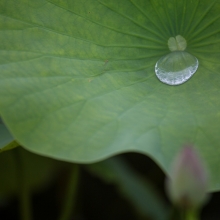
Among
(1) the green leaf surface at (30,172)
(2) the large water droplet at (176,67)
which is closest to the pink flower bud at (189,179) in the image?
(2) the large water droplet at (176,67)

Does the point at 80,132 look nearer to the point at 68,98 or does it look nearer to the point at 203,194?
the point at 68,98

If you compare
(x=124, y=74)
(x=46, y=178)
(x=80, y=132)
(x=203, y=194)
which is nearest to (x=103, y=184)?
(x=46, y=178)

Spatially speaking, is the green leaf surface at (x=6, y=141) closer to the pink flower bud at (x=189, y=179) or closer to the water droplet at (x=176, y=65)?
the water droplet at (x=176, y=65)

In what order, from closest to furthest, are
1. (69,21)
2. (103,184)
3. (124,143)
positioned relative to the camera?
(124,143), (69,21), (103,184)

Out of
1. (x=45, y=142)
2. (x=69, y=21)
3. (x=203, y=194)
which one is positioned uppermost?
(x=69, y=21)

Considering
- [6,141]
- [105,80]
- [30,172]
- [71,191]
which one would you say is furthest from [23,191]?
[105,80]

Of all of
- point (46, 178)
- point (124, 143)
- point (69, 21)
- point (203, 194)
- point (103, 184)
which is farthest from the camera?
point (103, 184)

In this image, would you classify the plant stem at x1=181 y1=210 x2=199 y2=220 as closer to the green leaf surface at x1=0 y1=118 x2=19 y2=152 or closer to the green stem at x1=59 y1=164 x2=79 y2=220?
the green leaf surface at x1=0 y1=118 x2=19 y2=152
